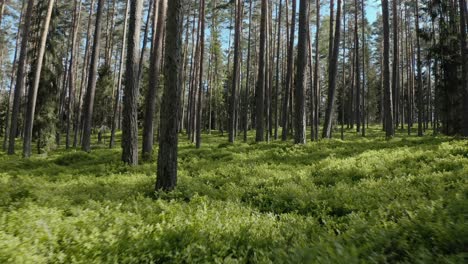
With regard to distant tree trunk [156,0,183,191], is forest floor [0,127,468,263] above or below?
below

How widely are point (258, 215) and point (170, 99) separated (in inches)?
142

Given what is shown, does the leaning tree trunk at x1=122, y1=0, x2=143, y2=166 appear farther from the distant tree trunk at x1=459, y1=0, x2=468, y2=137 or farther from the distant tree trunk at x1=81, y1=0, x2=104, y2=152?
the distant tree trunk at x1=459, y1=0, x2=468, y2=137

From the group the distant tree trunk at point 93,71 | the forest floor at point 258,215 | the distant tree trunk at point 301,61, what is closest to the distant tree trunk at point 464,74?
the forest floor at point 258,215

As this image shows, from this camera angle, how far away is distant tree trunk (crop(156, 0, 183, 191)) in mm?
7996

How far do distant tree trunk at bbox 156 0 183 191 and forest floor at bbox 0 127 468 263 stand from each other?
629 millimetres

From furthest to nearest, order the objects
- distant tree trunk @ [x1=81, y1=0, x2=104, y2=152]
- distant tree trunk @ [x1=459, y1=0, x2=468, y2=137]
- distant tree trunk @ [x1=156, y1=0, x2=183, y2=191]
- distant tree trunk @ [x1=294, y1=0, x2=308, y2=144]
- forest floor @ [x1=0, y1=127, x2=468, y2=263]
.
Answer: distant tree trunk @ [x1=81, y1=0, x2=104, y2=152] < distant tree trunk @ [x1=459, y1=0, x2=468, y2=137] < distant tree trunk @ [x1=294, y1=0, x2=308, y2=144] < distant tree trunk @ [x1=156, y1=0, x2=183, y2=191] < forest floor @ [x1=0, y1=127, x2=468, y2=263]

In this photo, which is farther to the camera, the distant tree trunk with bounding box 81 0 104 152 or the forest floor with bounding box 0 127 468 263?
the distant tree trunk with bounding box 81 0 104 152

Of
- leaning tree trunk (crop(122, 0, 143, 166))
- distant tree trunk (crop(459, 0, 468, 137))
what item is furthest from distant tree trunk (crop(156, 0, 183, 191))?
distant tree trunk (crop(459, 0, 468, 137))

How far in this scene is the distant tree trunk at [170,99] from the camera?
8.00m

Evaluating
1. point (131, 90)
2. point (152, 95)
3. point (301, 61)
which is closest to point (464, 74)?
point (301, 61)

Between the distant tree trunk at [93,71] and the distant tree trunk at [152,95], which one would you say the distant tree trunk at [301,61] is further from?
the distant tree trunk at [93,71]

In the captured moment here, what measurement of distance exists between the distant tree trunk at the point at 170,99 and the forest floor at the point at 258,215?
0.63 meters

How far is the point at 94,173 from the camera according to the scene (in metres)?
11.9

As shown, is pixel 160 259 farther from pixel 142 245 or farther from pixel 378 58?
pixel 378 58
